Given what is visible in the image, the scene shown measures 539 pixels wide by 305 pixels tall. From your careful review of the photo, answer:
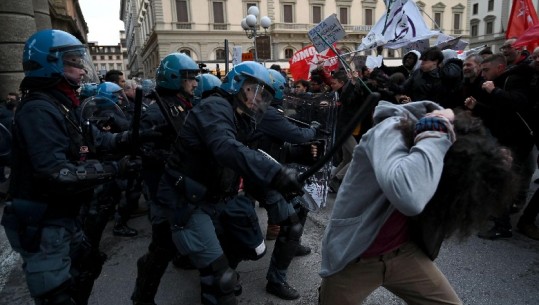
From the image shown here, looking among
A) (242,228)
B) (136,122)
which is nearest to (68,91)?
(136,122)

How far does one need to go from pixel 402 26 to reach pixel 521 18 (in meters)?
2.34

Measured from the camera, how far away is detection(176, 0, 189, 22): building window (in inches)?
1640

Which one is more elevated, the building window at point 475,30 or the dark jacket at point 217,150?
the building window at point 475,30

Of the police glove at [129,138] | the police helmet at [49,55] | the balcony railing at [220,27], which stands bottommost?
the police glove at [129,138]

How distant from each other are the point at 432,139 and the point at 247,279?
97.9 inches

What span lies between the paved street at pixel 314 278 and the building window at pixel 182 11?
41793 millimetres

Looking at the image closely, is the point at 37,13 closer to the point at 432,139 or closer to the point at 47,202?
the point at 47,202

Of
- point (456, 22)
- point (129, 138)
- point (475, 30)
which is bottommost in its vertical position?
point (129, 138)

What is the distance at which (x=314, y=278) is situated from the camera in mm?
3301

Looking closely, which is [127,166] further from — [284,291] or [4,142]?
[4,142]

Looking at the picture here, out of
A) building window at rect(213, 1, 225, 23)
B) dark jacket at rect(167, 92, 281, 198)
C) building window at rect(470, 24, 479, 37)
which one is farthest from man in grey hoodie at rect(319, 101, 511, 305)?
building window at rect(470, 24, 479, 37)

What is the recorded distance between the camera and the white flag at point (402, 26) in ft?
23.7

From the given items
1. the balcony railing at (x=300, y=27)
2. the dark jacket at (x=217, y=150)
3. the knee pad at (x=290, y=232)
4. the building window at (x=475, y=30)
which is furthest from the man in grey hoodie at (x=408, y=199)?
the building window at (x=475, y=30)

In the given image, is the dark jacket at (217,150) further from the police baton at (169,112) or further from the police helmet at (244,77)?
the police baton at (169,112)
